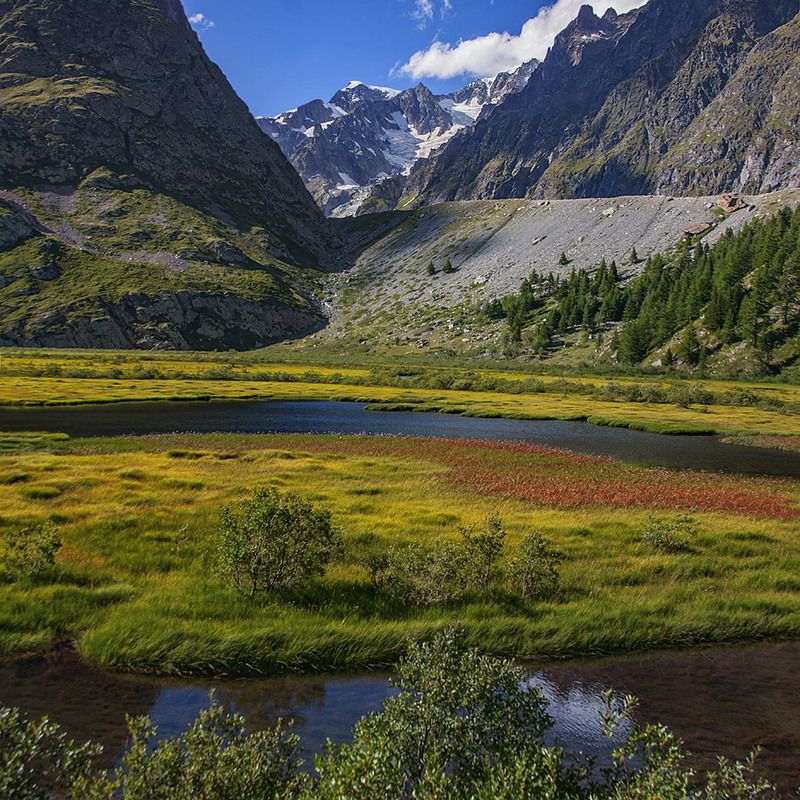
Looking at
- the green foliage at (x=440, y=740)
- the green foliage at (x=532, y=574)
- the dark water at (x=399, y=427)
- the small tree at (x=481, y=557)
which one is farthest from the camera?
the dark water at (x=399, y=427)

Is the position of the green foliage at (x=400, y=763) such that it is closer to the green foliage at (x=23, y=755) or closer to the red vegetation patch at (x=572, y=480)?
the green foliage at (x=23, y=755)

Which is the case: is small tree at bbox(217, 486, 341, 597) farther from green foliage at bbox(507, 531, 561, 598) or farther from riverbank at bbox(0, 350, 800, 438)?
riverbank at bbox(0, 350, 800, 438)

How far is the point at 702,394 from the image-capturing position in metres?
82.5

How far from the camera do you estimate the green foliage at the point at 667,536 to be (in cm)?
1839

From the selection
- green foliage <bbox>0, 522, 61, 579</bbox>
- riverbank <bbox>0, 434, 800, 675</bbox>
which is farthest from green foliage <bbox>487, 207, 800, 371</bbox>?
green foliage <bbox>0, 522, 61, 579</bbox>

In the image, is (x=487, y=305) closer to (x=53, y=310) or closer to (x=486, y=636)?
(x=53, y=310)

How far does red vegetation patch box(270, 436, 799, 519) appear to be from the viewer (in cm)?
2641

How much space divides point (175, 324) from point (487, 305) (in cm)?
12815

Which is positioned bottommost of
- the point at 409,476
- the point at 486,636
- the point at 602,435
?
the point at 602,435

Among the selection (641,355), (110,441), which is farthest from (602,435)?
(641,355)

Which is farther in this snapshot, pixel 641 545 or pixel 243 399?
pixel 243 399

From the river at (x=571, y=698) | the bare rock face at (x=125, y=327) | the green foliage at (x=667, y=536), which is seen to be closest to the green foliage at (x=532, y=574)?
the river at (x=571, y=698)

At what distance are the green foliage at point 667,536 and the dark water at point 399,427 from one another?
22.9 metres

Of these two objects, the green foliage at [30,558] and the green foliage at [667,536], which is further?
the green foliage at [667,536]
